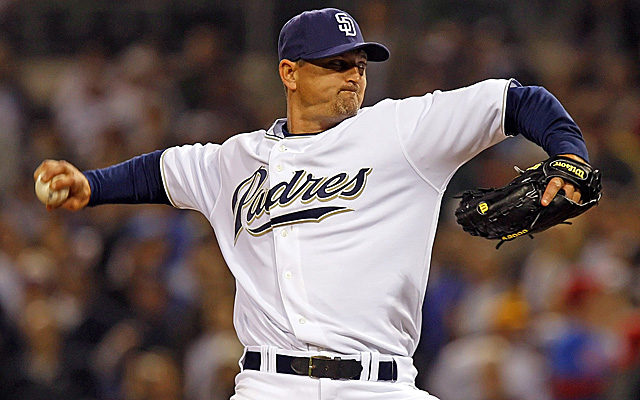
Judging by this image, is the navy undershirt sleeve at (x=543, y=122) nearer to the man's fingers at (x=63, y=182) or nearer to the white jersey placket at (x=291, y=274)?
the white jersey placket at (x=291, y=274)

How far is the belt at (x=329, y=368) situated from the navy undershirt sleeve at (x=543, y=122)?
2.19 ft

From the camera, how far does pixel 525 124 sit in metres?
2.40

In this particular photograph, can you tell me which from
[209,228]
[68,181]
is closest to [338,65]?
[68,181]

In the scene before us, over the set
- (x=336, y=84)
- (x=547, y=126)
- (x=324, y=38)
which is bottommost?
(x=547, y=126)

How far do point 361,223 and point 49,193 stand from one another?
34.7 inches

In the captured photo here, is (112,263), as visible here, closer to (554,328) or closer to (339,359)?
(554,328)

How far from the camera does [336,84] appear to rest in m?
2.84

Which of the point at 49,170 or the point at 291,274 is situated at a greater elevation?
the point at 49,170

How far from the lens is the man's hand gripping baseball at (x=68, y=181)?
9.35 feet

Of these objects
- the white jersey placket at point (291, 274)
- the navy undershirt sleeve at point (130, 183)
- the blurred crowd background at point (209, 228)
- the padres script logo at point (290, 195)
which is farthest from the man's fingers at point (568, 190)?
the blurred crowd background at point (209, 228)

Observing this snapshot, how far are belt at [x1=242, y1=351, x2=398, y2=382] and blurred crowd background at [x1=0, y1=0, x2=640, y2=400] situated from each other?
7.15ft

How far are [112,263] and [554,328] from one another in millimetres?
2438

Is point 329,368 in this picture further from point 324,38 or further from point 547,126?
point 324,38

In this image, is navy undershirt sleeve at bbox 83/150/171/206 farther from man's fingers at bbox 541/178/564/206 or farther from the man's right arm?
man's fingers at bbox 541/178/564/206
